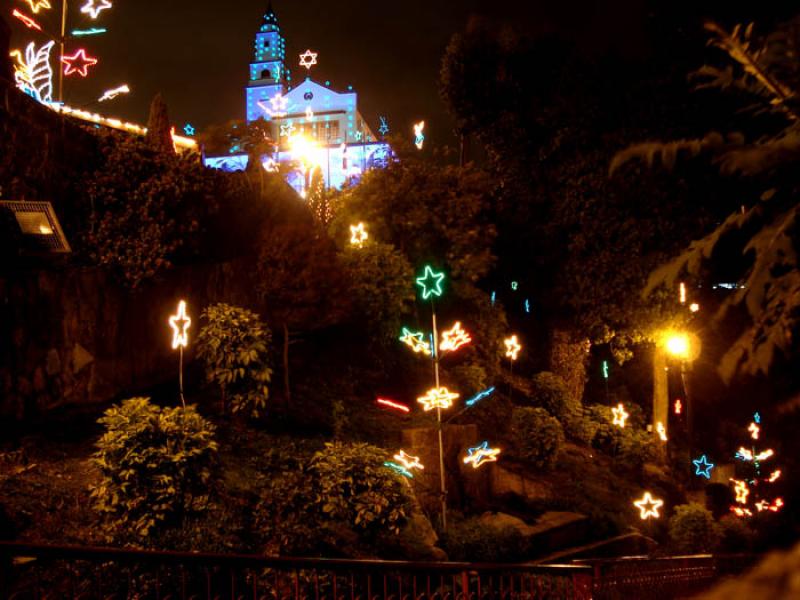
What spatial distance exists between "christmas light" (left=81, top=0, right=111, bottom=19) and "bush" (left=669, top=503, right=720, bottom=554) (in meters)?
15.8

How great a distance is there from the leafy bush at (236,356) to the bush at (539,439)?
7.19 m

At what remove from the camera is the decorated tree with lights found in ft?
58.3

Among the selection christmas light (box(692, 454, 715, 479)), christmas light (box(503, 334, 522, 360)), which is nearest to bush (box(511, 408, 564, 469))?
christmas light (box(503, 334, 522, 360))

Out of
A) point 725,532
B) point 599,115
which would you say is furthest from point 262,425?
point 599,115

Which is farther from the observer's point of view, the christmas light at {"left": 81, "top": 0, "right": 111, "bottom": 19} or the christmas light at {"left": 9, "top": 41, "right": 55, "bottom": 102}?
the christmas light at {"left": 9, "top": 41, "right": 55, "bottom": 102}

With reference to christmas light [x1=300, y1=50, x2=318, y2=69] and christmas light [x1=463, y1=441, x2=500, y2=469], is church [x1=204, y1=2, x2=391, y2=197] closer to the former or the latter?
christmas light [x1=300, y1=50, x2=318, y2=69]

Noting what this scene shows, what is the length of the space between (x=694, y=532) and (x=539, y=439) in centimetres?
369

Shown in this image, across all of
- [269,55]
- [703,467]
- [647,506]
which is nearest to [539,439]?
[647,506]

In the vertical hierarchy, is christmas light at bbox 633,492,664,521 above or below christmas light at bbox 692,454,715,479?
below

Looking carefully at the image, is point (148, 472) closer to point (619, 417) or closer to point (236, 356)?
point (236, 356)

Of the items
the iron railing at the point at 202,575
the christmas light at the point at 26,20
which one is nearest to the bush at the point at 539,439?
the iron railing at the point at 202,575

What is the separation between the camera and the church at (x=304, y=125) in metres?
19.3

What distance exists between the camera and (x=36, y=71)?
48.7ft

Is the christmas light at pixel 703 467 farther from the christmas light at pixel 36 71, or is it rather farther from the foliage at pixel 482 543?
the christmas light at pixel 36 71
